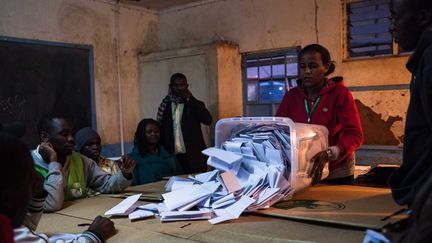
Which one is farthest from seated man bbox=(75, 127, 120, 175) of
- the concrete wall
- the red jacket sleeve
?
the concrete wall

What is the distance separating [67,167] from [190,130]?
1.64 metres

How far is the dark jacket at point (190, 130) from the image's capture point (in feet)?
11.1

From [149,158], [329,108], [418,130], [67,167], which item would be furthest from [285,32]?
[418,130]

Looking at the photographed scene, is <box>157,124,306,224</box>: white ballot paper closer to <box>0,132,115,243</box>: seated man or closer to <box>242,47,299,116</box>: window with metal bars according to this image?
<box>0,132,115,243</box>: seated man

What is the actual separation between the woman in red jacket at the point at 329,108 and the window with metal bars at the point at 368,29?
2.00 m

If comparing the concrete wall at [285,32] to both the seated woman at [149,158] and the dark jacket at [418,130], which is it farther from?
the dark jacket at [418,130]

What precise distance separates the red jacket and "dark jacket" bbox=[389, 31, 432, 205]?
0.86 m

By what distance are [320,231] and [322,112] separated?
85 centimetres

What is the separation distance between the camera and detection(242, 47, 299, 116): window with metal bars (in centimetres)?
423

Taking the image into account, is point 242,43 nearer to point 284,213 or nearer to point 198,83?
A: point 198,83

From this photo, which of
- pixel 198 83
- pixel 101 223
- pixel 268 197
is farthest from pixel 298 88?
pixel 198 83

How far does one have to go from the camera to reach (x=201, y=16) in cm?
476

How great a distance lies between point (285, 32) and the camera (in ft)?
13.6

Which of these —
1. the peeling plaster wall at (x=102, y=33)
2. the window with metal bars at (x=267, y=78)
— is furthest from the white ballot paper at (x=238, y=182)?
the peeling plaster wall at (x=102, y=33)
